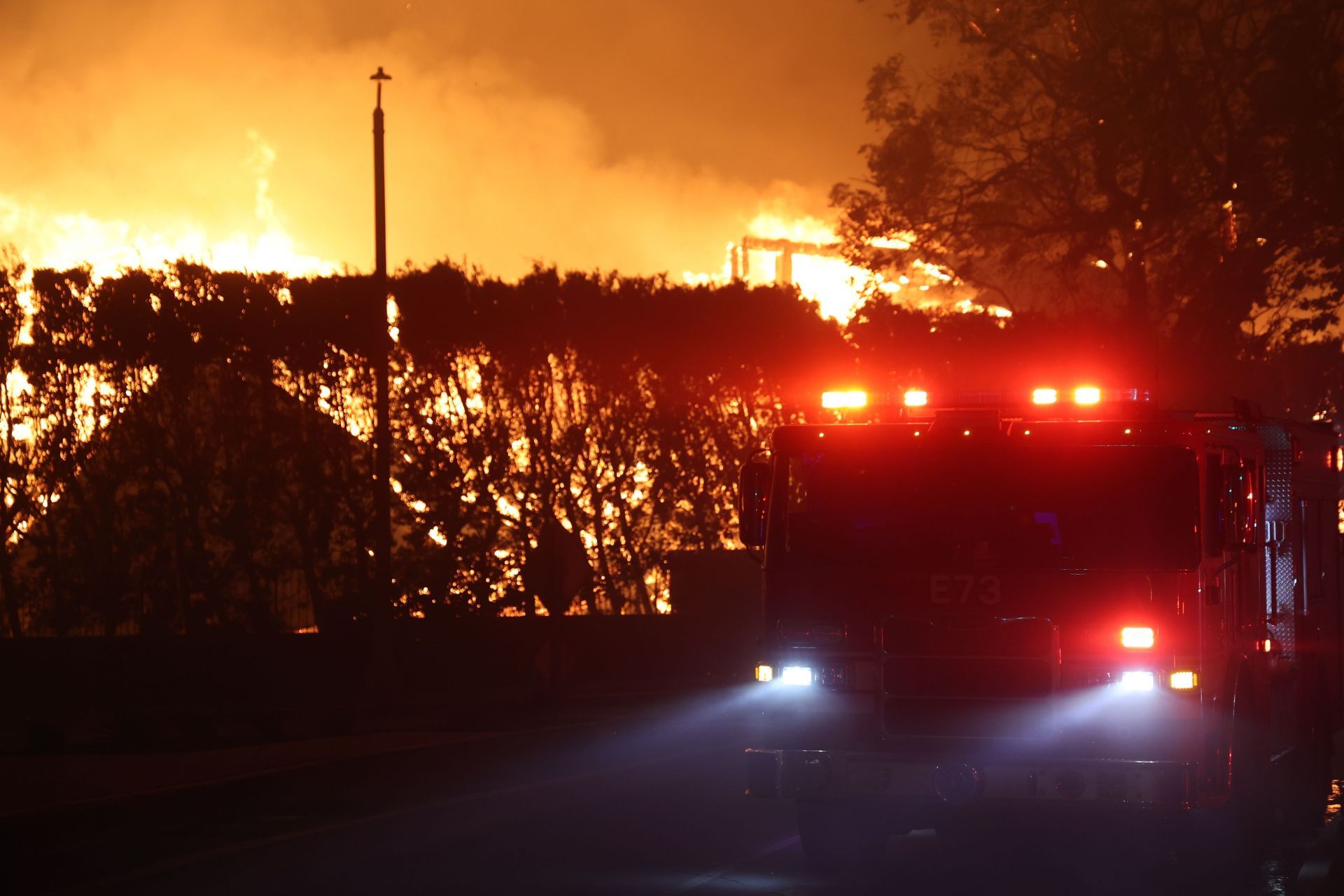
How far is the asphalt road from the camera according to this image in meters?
10.7

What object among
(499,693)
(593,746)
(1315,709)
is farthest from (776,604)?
A: (499,693)

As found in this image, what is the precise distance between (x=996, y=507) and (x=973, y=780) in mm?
1487

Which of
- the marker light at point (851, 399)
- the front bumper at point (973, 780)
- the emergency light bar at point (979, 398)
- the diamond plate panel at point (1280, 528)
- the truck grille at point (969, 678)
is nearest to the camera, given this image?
the front bumper at point (973, 780)

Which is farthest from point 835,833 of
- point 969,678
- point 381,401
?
point 381,401

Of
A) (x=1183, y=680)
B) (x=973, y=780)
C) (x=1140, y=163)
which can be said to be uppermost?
(x=1140, y=163)

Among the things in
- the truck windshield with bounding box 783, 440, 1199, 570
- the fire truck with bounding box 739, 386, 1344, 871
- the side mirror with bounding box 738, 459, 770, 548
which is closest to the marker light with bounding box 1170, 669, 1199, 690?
the fire truck with bounding box 739, 386, 1344, 871

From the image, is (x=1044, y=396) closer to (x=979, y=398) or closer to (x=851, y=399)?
(x=979, y=398)

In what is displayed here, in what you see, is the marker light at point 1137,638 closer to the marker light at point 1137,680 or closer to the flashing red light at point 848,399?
the marker light at point 1137,680

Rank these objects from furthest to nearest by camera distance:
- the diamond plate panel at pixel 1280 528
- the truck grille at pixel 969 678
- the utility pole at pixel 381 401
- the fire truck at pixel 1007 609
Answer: the utility pole at pixel 381 401, the diamond plate panel at pixel 1280 528, the truck grille at pixel 969 678, the fire truck at pixel 1007 609

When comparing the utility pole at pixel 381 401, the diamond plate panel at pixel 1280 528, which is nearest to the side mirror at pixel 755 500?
the diamond plate panel at pixel 1280 528

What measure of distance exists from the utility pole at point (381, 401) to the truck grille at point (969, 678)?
56.6 feet

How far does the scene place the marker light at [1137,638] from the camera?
32.1ft

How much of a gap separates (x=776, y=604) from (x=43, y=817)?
18.5ft

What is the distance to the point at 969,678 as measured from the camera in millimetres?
10156
